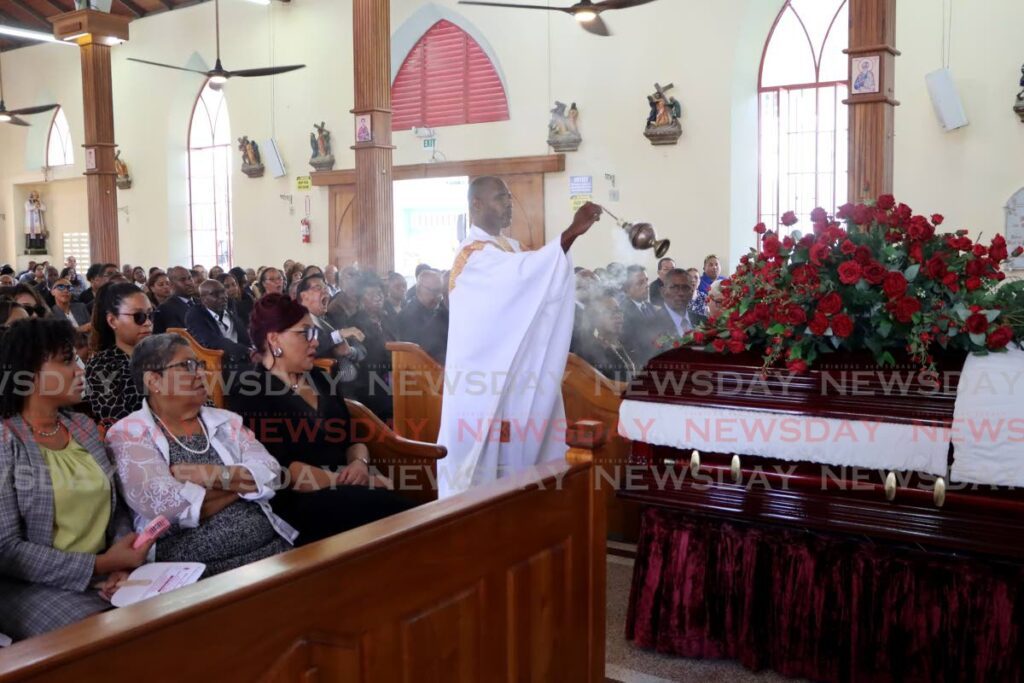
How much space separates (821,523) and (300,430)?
1684 millimetres

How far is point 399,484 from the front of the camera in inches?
144

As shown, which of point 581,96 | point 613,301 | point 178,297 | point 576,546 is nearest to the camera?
point 576,546

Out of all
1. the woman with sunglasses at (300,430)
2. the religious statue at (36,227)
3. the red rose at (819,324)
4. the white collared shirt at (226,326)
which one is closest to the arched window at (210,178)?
the religious statue at (36,227)

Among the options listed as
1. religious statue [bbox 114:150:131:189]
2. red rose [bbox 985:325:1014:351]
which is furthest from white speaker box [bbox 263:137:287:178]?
red rose [bbox 985:325:1014:351]

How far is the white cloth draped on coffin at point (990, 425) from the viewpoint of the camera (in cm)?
271

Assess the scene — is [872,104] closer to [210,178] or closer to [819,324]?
[819,324]

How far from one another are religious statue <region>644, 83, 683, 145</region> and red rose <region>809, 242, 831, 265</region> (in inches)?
350

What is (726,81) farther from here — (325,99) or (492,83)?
(325,99)

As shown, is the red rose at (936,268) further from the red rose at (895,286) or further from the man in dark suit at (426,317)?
the man in dark suit at (426,317)

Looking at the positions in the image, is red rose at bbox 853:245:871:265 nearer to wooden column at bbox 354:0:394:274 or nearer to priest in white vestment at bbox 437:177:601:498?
priest in white vestment at bbox 437:177:601:498

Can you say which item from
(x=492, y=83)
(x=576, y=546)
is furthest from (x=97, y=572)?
(x=492, y=83)

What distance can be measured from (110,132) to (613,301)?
9941mm

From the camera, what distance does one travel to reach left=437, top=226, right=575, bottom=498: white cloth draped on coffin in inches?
143

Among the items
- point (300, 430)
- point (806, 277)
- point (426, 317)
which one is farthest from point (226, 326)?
point (806, 277)
